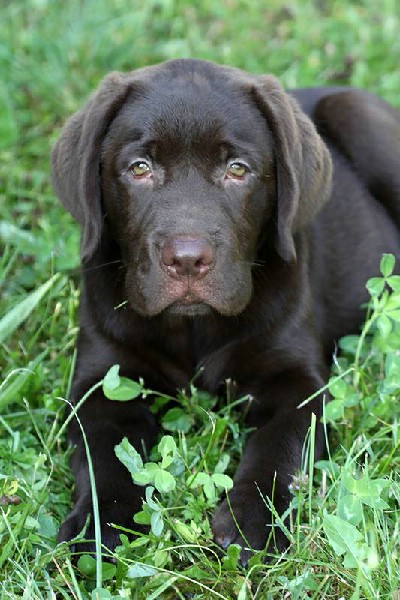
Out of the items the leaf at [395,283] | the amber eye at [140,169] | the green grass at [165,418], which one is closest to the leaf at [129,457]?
the green grass at [165,418]

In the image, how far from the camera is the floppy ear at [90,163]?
3.60 meters

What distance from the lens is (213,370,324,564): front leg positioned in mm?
3055

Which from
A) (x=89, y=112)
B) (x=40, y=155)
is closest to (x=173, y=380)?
(x=89, y=112)

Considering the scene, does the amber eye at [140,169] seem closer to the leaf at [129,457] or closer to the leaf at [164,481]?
the leaf at [129,457]

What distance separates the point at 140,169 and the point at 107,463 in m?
1.00

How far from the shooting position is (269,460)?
3.30 meters

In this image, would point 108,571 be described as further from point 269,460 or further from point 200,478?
point 269,460

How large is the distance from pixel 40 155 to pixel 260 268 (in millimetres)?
2151

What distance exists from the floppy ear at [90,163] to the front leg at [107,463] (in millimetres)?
565

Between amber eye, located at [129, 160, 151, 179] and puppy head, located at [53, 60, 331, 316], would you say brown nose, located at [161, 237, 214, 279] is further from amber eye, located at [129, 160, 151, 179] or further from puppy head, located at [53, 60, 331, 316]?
amber eye, located at [129, 160, 151, 179]

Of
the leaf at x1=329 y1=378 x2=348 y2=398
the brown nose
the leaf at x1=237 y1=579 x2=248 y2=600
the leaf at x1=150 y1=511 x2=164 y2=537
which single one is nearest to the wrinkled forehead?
the brown nose

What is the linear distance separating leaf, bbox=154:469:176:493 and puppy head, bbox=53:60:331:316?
626 mm

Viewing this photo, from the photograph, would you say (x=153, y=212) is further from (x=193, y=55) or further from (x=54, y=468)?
(x=193, y=55)

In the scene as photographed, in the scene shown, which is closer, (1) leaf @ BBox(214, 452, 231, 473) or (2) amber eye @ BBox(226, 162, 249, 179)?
(1) leaf @ BBox(214, 452, 231, 473)
